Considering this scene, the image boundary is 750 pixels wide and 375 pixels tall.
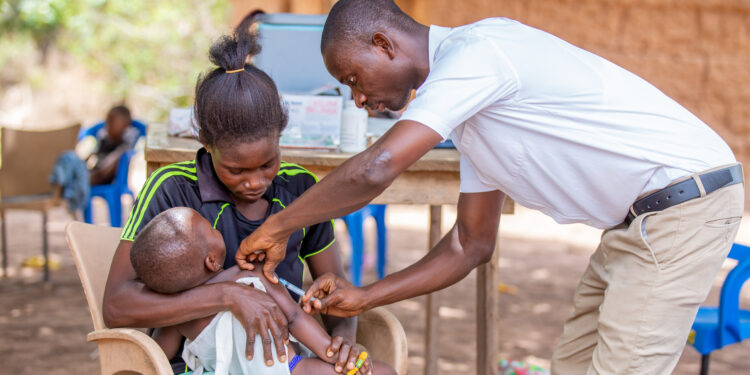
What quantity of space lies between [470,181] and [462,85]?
0.66 meters

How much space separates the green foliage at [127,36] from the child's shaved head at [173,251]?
10987 mm

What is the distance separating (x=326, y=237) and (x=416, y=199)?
25.6 inches

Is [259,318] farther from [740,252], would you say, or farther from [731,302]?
[740,252]

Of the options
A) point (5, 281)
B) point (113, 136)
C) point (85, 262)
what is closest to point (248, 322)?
point (85, 262)

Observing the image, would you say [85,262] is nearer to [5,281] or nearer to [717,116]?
[5,281]

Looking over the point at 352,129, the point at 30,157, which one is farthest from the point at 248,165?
the point at 30,157

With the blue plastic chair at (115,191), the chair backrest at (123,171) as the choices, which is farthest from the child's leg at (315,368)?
the chair backrest at (123,171)

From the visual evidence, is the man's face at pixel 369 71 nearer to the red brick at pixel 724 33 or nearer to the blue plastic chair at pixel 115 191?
the blue plastic chair at pixel 115 191

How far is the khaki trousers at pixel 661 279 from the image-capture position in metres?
1.98

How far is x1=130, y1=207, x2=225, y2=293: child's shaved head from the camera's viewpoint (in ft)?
6.20

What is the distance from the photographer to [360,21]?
1900mm

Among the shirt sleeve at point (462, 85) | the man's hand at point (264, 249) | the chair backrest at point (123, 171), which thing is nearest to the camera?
the shirt sleeve at point (462, 85)

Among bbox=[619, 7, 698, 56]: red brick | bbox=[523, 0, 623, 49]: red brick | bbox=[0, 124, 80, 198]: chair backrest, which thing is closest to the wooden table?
bbox=[0, 124, 80, 198]: chair backrest

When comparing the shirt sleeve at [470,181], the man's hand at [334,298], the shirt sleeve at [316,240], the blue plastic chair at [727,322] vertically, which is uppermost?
the shirt sleeve at [470,181]
